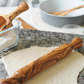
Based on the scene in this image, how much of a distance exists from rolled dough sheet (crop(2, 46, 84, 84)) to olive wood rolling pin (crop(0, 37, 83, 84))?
2cm

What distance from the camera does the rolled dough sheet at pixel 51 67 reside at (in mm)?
571

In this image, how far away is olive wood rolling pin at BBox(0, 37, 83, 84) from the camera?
20.1 inches

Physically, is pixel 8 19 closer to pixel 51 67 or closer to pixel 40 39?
pixel 40 39

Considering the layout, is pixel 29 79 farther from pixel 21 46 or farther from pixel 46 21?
pixel 46 21

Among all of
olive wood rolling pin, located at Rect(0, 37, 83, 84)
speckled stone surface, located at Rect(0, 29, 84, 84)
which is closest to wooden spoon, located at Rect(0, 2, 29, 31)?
speckled stone surface, located at Rect(0, 29, 84, 84)

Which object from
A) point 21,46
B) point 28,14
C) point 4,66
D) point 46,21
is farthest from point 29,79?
point 28,14

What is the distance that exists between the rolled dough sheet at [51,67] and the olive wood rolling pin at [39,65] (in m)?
0.02

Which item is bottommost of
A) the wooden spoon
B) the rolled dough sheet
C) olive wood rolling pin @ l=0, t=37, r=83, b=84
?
the rolled dough sheet

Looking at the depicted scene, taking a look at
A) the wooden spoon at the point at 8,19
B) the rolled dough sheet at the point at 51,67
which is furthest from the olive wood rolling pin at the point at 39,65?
the wooden spoon at the point at 8,19

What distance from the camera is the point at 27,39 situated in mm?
815

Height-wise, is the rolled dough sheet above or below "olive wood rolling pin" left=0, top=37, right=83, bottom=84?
below

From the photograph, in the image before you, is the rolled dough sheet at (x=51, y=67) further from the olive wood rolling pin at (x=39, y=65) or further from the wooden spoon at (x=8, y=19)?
the wooden spoon at (x=8, y=19)

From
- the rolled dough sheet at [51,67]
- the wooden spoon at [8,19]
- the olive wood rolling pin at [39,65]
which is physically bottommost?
the rolled dough sheet at [51,67]

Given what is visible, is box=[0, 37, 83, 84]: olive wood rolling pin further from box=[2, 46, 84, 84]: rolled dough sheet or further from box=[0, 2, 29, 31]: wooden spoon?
box=[0, 2, 29, 31]: wooden spoon
